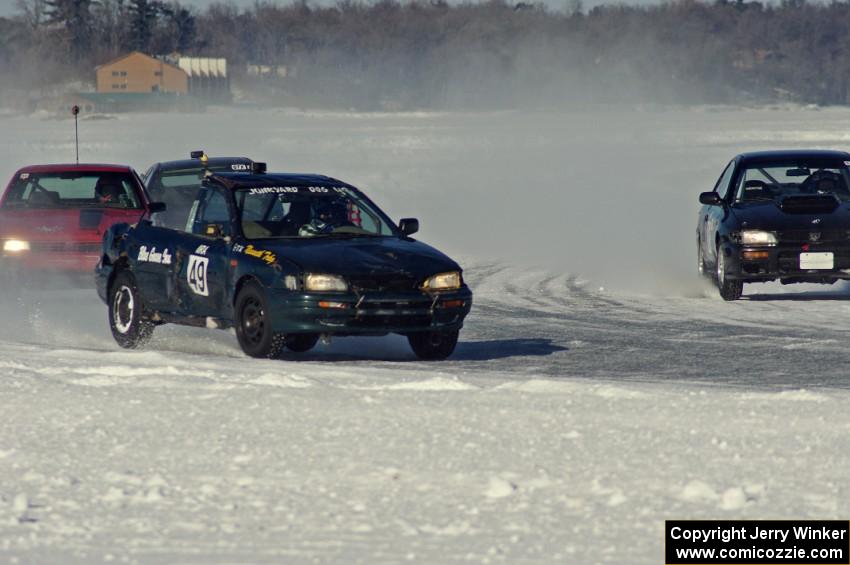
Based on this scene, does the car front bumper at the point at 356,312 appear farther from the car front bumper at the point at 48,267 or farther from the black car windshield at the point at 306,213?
the car front bumper at the point at 48,267

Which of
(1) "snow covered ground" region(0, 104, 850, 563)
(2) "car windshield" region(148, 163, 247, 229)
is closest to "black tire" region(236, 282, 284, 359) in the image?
(1) "snow covered ground" region(0, 104, 850, 563)

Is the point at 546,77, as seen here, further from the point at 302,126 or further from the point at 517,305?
the point at 517,305

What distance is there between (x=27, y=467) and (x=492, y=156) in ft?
198

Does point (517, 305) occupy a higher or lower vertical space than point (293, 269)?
lower

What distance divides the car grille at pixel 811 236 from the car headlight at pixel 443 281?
5.97 m

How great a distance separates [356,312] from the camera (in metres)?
12.1

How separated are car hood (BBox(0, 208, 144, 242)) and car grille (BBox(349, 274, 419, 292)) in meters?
6.23

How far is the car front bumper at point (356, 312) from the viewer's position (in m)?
12.0

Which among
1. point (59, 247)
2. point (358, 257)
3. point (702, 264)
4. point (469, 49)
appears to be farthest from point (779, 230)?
point (469, 49)

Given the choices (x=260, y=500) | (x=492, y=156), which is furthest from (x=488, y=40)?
(x=260, y=500)

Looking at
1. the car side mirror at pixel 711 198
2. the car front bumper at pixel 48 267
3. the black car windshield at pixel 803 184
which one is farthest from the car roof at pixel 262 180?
the black car windshield at pixel 803 184

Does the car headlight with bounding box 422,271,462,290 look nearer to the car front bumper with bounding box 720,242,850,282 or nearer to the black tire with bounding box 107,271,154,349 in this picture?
the black tire with bounding box 107,271,154,349

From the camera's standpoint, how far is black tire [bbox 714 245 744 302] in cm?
1775

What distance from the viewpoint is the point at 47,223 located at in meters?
17.7
